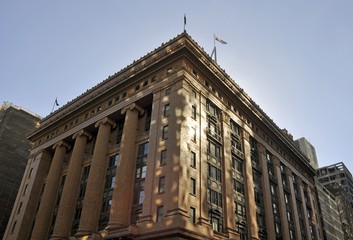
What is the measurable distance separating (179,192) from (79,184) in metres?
23.3

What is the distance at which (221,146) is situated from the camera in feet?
148

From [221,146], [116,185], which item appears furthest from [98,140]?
[221,146]

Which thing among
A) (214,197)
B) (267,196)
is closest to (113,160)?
(214,197)

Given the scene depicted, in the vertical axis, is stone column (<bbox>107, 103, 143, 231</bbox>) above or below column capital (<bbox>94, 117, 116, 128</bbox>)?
below

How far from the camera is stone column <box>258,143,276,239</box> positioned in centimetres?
4865

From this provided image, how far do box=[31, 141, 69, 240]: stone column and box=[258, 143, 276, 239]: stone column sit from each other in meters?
34.2

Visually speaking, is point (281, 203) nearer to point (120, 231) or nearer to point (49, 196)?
point (120, 231)

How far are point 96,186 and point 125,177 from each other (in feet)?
21.7

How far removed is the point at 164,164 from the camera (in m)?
36.5

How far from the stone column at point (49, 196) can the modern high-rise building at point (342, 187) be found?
270 ft

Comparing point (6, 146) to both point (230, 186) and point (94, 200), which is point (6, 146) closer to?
point (94, 200)

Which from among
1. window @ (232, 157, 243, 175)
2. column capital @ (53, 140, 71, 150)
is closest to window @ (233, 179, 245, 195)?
window @ (232, 157, 243, 175)

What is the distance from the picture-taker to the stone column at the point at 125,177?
124ft

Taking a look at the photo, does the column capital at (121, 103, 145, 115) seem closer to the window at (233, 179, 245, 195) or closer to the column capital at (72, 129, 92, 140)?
the column capital at (72, 129, 92, 140)
